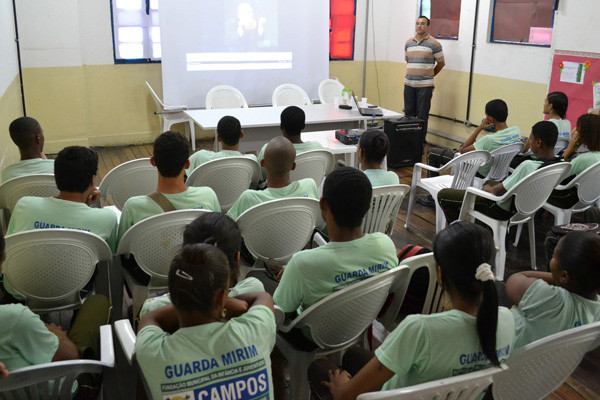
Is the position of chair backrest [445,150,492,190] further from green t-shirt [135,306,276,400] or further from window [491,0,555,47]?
green t-shirt [135,306,276,400]

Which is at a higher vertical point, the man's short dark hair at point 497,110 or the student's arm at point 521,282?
the man's short dark hair at point 497,110

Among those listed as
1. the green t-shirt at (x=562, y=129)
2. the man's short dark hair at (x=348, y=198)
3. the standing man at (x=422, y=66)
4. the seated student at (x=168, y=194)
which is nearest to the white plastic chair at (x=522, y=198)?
the green t-shirt at (x=562, y=129)

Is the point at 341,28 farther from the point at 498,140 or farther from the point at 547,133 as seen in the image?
the point at 547,133

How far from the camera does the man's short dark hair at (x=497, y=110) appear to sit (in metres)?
4.43

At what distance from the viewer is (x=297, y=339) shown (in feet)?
6.77

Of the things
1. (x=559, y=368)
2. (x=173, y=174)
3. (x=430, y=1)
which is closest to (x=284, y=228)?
(x=173, y=174)

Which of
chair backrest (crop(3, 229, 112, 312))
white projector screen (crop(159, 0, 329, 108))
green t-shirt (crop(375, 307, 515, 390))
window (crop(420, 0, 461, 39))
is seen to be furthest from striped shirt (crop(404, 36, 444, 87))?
green t-shirt (crop(375, 307, 515, 390))

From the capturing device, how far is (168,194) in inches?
105

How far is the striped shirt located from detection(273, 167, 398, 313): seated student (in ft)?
17.3

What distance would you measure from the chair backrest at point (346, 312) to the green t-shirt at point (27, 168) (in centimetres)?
199

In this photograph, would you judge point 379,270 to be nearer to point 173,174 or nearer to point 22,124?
point 173,174

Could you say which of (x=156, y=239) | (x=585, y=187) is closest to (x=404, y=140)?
(x=585, y=187)

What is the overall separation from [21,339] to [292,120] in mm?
2623

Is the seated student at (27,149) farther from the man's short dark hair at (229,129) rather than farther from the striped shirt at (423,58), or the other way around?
the striped shirt at (423,58)
